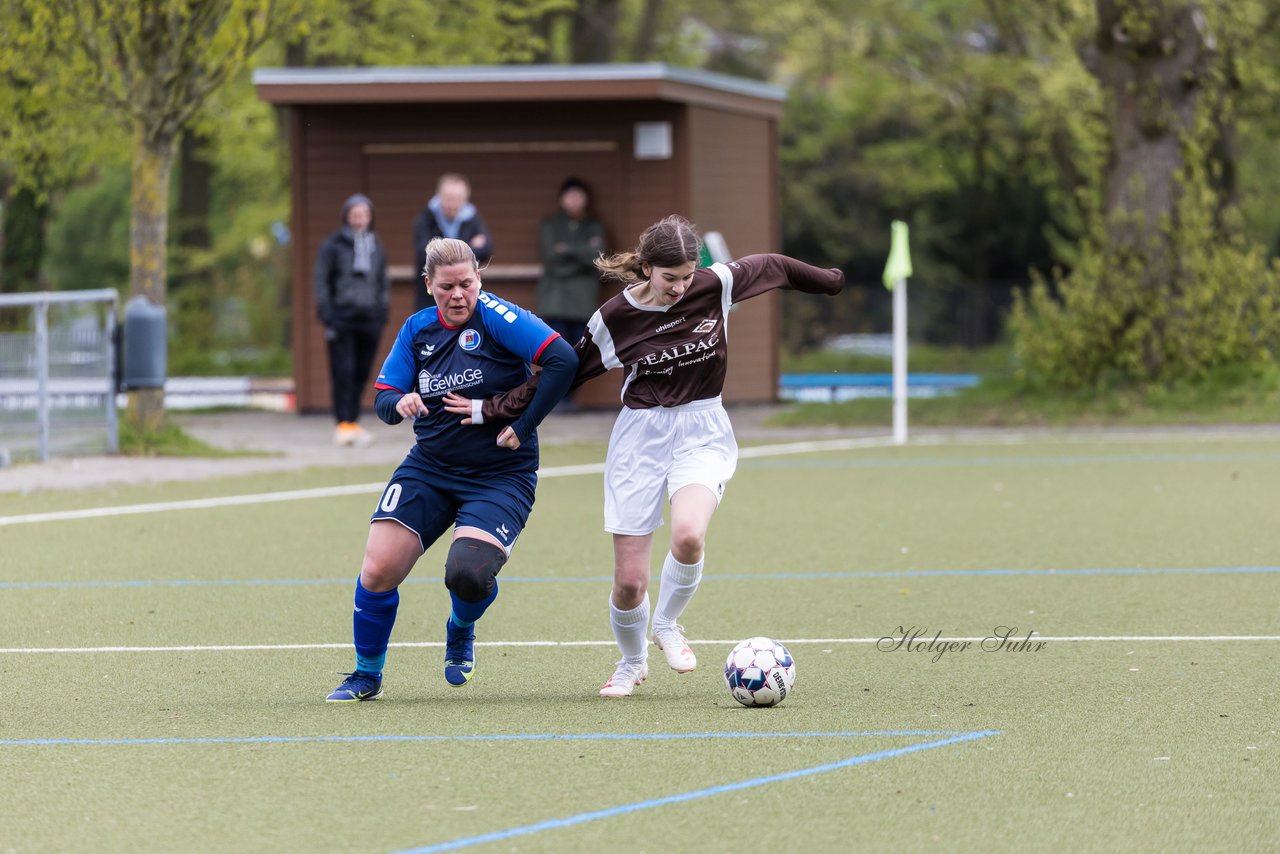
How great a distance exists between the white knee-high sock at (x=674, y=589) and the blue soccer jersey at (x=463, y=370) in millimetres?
756

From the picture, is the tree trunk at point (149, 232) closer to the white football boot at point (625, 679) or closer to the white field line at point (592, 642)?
the white field line at point (592, 642)

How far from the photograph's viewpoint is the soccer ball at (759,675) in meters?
6.81

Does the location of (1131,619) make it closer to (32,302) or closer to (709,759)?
(709,759)

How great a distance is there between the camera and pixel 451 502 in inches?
284

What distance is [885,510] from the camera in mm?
13211

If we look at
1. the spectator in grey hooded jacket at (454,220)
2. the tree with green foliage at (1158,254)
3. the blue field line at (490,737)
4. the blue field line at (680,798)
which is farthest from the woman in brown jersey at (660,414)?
the tree with green foliage at (1158,254)

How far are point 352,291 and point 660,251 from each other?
390 inches

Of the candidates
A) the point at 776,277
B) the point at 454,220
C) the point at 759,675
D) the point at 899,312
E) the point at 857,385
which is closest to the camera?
the point at 759,675

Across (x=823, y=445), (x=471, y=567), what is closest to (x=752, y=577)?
(x=471, y=567)

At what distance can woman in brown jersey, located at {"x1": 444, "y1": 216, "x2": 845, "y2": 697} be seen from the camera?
7215 mm

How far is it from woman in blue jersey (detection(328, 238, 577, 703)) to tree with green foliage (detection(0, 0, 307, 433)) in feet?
32.6

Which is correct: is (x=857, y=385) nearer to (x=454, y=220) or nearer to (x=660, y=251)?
(x=454, y=220)

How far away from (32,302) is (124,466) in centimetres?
154

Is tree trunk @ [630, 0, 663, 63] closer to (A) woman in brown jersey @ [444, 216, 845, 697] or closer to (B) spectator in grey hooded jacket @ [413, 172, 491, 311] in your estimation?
(B) spectator in grey hooded jacket @ [413, 172, 491, 311]
